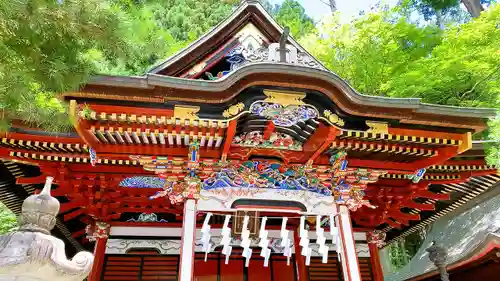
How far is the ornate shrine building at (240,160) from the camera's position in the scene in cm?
467

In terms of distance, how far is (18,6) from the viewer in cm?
282

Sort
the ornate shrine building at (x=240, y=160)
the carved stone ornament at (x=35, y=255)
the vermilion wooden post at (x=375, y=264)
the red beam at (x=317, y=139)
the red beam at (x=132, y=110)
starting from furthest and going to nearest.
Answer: the vermilion wooden post at (x=375, y=264) → the red beam at (x=317, y=139) → the ornate shrine building at (x=240, y=160) → the red beam at (x=132, y=110) → the carved stone ornament at (x=35, y=255)

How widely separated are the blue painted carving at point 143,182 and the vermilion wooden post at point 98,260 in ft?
4.20

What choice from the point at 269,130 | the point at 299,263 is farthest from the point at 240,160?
the point at 299,263

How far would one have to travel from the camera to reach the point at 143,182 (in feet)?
21.3

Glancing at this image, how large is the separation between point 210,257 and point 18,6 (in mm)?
5743

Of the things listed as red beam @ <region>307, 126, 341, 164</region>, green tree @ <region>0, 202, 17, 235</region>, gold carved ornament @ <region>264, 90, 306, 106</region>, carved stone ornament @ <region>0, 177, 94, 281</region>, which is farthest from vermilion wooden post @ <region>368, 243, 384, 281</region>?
green tree @ <region>0, 202, 17, 235</region>

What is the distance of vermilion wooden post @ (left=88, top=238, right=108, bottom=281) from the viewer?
6363 mm

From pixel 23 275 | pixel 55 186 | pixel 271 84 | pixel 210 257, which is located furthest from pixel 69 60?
pixel 210 257

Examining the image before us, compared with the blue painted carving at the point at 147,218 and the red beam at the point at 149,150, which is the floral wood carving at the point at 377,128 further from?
the blue painted carving at the point at 147,218

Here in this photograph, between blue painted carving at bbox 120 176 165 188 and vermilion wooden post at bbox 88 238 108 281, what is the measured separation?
1.28 m

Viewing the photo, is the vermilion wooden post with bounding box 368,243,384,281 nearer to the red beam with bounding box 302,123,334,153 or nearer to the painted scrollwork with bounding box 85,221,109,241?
the red beam with bounding box 302,123,334,153

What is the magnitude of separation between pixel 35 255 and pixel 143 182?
4061 millimetres

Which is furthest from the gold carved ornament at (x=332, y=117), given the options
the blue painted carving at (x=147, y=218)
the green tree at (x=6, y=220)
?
the green tree at (x=6, y=220)
